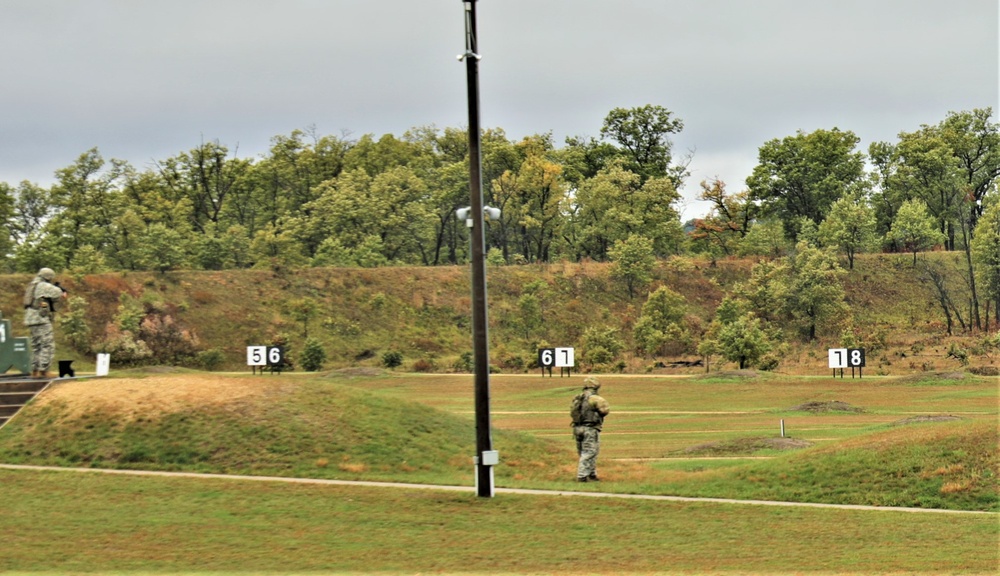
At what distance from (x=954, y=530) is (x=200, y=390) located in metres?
18.5

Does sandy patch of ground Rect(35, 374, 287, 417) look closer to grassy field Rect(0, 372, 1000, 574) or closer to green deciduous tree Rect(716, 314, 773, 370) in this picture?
grassy field Rect(0, 372, 1000, 574)

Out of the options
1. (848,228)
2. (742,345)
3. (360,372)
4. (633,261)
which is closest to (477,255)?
(360,372)

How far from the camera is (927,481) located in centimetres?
2192

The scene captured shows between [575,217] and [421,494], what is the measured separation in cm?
8785

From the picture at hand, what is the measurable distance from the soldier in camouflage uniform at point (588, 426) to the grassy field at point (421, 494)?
2.58 feet

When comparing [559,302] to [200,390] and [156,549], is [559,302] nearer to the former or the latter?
[200,390]

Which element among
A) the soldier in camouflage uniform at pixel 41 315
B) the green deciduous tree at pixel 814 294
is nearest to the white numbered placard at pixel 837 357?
the green deciduous tree at pixel 814 294

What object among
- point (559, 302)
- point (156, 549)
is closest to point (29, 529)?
point (156, 549)

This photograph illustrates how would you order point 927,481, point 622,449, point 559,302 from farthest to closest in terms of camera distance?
point 559,302, point 622,449, point 927,481

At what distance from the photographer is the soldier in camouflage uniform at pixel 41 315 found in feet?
102

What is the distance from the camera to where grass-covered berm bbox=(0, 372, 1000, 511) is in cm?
2250

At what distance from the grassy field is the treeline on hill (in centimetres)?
5250

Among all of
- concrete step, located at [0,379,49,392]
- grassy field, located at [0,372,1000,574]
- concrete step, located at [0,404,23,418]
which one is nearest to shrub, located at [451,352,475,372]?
grassy field, located at [0,372,1000,574]

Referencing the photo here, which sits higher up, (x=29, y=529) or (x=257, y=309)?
(x=257, y=309)
